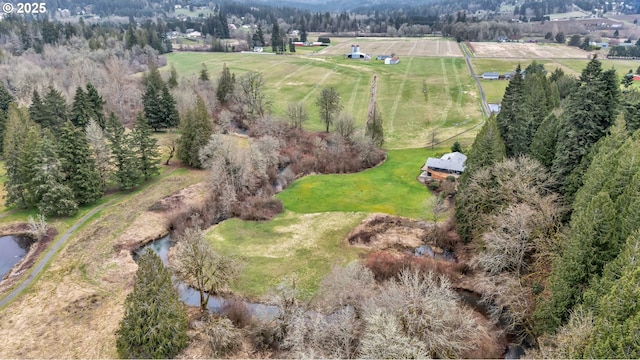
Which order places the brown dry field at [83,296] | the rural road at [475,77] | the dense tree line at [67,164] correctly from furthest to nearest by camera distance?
1. the rural road at [475,77]
2. the dense tree line at [67,164]
3. the brown dry field at [83,296]

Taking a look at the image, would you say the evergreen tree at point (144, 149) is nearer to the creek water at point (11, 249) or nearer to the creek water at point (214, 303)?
the creek water at point (11, 249)

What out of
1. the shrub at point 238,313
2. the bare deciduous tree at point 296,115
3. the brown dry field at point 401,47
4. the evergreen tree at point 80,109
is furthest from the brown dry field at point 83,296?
the brown dry field at point 401,47

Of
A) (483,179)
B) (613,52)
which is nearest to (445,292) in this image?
(483,179)

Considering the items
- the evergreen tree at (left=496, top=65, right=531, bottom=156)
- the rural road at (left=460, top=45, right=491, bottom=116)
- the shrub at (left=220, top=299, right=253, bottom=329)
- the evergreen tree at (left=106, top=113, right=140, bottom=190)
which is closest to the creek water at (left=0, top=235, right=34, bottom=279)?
the evergreen tree at (left=106, top=113, right=140, bottom=190)

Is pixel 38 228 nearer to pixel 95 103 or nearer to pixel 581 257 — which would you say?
pixel 95 103

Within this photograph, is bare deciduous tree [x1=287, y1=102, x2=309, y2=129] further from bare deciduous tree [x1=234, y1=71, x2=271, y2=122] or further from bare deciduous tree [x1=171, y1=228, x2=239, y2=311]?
bare deciduous tree [x1=171, y1=228, x2=239, y2=311]
